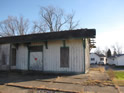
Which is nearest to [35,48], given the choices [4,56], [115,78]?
[4,56]

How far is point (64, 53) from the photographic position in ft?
28.7

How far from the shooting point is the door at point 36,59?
31.3 ft

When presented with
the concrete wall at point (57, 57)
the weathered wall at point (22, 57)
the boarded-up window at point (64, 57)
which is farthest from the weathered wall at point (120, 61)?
the weathered wall at point (22, 57)

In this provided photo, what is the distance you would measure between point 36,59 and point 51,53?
1.67 metres

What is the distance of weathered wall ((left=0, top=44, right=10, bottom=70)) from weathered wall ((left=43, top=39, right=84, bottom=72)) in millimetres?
3927

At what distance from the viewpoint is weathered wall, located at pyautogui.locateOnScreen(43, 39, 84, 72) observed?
27.4ft

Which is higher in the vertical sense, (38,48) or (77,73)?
(38,48)

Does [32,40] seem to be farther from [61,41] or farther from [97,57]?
[97,57]

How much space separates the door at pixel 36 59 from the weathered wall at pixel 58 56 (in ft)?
1.69

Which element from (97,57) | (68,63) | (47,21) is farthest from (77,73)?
(97,57)

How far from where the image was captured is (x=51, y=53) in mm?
9109

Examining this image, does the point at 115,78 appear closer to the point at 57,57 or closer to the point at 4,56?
the point at 57,57

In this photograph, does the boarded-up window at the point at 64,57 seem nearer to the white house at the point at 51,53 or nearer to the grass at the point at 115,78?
the white house at the point at 51,53

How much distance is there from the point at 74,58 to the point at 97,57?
43.1m
